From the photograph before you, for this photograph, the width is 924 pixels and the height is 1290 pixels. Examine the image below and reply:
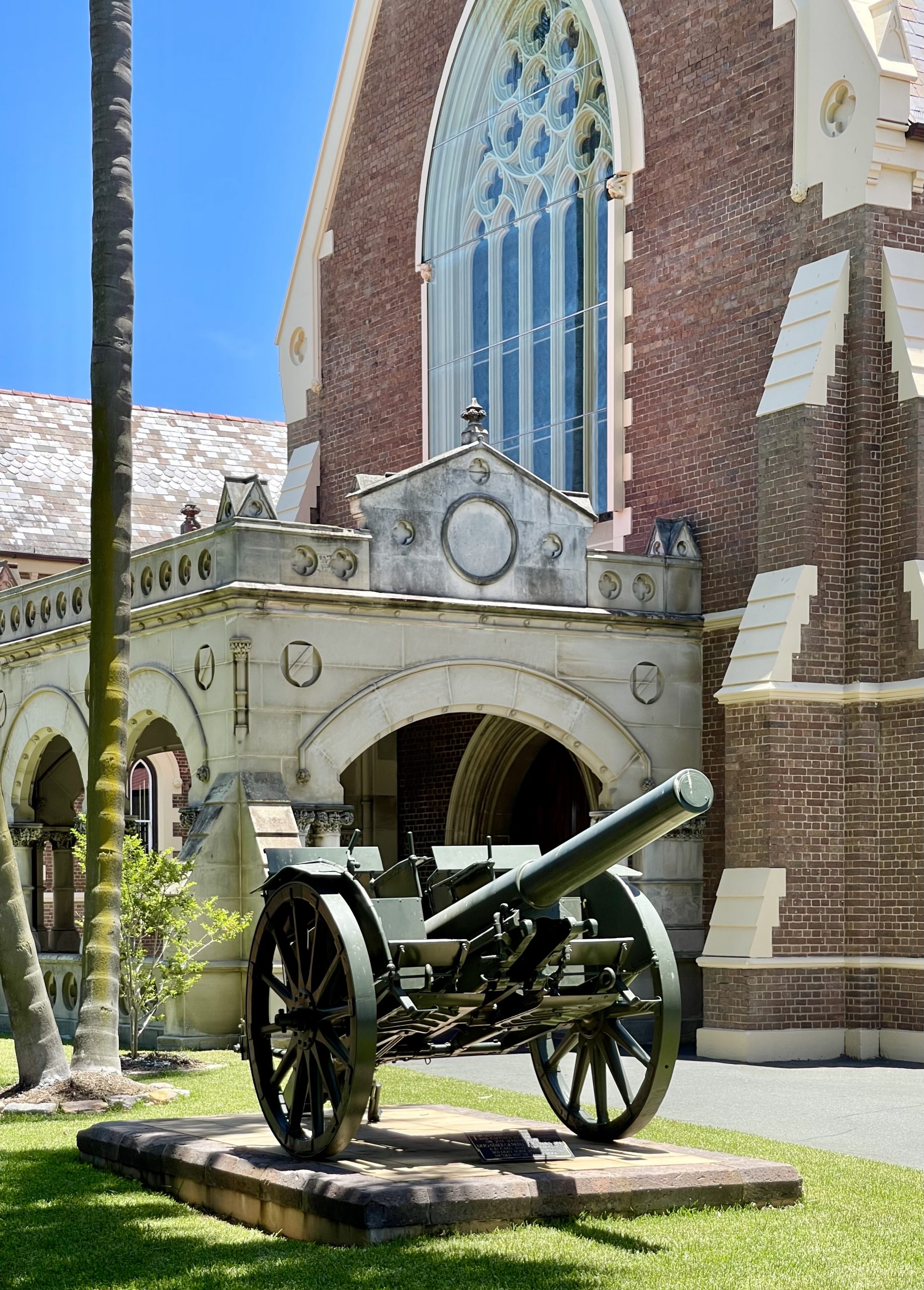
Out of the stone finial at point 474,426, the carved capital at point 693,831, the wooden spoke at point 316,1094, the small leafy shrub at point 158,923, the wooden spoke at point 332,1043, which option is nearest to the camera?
the wooden spoke at point 332,1043

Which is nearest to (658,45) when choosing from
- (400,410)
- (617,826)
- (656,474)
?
(656,474)

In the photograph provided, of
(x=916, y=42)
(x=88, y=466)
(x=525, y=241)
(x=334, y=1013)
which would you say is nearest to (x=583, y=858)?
(x=334, y=1013)

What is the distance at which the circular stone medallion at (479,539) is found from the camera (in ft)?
58.1

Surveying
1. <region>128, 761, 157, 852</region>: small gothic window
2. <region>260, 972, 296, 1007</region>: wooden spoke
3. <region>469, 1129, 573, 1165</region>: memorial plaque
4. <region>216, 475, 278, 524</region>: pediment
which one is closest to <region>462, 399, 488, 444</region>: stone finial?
<region>216, 475, 278, 524</region>: pediment

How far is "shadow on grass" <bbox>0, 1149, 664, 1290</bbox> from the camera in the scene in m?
7.23

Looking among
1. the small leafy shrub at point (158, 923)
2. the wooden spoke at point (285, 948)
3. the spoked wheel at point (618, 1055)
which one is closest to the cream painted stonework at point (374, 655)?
the small leafy shrub at point (158, 923)

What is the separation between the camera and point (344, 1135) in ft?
27.3

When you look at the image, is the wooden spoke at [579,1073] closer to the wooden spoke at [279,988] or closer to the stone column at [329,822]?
the wooden spoke at [279,988]

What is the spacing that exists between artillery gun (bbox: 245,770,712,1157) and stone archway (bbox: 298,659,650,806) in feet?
24.4

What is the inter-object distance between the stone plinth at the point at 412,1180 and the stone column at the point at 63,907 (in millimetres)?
12736

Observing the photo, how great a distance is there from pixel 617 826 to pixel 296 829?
8.77 metres

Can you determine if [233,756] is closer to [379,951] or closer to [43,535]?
[379,951]

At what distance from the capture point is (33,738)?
2056 cm

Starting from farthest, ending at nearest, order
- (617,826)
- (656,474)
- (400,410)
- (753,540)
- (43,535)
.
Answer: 1. (43,535)
2. (400,410)
3. (656,474)
4. (753,540)
5. (617,826)
